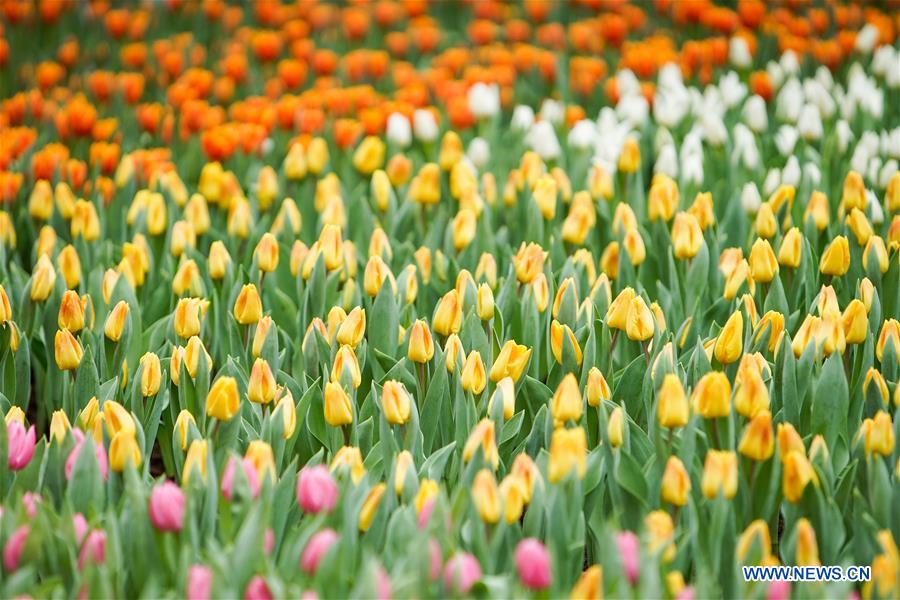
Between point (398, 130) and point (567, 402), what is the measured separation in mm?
2018

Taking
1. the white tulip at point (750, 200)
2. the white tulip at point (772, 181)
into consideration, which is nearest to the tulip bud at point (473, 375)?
the white tulip at point (750, 200)

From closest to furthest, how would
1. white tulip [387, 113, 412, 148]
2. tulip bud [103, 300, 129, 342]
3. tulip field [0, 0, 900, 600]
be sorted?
tulip field [0, 0, 900, 600] → tulip bud [103, 300, 129, 342] → white tulip [387, 113, 412, 148]

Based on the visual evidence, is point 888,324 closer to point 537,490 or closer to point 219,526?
point 537,490

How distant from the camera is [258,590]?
1.62 m

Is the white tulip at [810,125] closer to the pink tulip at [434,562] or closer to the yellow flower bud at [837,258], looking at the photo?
the yellow flower bud at [837,258]

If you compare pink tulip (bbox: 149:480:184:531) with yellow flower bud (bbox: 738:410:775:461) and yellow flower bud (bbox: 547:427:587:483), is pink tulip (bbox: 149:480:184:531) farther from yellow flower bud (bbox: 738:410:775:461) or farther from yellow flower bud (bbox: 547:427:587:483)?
yellow flower bud (bbox: 738:410:775:461)

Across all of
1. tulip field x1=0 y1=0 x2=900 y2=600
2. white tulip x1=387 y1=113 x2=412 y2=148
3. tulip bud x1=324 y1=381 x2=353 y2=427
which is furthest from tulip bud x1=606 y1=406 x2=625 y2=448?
white tulip x1=387 y1=113 x2=412 y2=148

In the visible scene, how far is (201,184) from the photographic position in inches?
134

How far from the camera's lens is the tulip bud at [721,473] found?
180cm

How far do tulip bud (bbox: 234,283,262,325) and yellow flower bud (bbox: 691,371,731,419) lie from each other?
3.27ft

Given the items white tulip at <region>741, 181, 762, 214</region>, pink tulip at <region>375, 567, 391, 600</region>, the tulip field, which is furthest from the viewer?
white tulip at <region>741, 181, 762, 214</region>

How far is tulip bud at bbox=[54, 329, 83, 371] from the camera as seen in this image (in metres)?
2.29

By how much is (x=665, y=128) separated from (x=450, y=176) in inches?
32.0

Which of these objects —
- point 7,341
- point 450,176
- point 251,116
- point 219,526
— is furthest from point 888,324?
point 251,116
